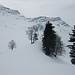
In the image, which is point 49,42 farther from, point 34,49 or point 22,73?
point 22,73

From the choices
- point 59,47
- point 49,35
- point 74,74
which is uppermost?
point 49,35

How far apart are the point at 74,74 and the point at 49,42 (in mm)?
24380

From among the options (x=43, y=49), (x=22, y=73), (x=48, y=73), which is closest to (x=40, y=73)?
(x=48, y=73)

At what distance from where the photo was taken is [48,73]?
27.8m

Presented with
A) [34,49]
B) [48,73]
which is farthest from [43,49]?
[48,73]

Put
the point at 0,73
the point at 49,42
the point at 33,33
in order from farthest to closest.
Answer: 1. the point at 33,33
2. the point at 49,42
3. the point at 0,73

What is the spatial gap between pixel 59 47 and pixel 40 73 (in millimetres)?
31124

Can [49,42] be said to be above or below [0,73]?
above

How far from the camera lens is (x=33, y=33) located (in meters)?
87.2

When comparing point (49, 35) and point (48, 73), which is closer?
point (48, 73)

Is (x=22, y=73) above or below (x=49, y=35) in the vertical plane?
below

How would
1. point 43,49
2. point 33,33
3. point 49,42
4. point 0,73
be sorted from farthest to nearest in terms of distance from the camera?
point 33,33, point 43,49, point 49,42, point 0,73

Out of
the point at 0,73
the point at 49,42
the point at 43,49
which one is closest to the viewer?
the point at 0,73

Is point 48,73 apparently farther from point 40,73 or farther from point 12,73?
point 12,73
